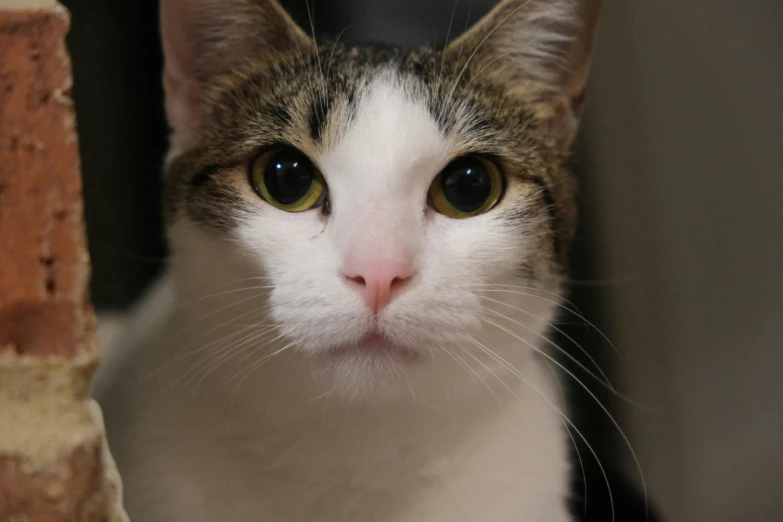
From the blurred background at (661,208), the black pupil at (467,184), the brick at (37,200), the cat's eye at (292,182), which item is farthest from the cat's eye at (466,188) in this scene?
the brick at (37,200)

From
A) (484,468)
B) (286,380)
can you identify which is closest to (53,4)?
(286,380)

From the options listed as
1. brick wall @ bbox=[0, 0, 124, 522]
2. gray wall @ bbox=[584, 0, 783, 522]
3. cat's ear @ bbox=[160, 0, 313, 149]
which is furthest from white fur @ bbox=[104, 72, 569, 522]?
gray wall @ bbox=[584, 0, 783, 522]

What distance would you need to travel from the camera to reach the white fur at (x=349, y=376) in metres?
0.94

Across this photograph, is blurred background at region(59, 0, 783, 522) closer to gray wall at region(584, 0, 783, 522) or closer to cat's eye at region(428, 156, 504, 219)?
gray wall at region(584, 0, 783, 522)

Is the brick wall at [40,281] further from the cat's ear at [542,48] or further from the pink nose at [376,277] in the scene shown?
the cat's ear at [542,48]

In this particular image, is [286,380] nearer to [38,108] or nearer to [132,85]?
[38,108]

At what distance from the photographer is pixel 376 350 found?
96 cm

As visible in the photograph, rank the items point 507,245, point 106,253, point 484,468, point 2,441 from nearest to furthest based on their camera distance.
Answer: point 2,441
point 507,245
point 484,468
point 106,253

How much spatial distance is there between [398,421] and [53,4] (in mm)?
806

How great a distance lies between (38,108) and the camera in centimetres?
62

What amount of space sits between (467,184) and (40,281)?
680mm

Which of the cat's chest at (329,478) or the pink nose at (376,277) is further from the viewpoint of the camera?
the cat's chest at (329,478)

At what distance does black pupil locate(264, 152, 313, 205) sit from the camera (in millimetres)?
1057

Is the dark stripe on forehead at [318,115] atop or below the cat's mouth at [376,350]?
atop
